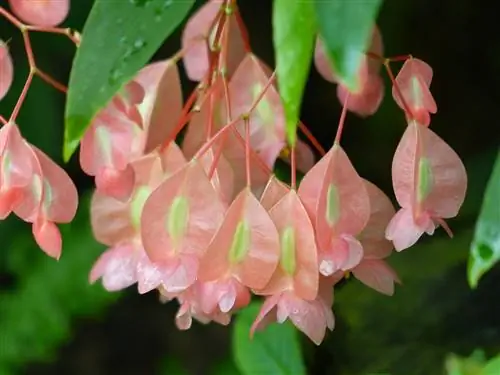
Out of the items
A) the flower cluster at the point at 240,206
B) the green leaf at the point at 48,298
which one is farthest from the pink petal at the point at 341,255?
the green leaf at the point at 48,298

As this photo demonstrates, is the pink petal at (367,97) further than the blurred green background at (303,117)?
No

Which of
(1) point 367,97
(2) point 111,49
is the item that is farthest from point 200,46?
(2) point 111,49

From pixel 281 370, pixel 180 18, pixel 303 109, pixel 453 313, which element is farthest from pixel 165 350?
pixel 180 18

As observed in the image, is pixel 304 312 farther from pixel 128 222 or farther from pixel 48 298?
pixel 48 298

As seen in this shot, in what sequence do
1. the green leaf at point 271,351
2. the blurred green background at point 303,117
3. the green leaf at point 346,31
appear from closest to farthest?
the green leaf at point 346,31 < the green leaf at point 271,351 < the blurred green background at point 303,117

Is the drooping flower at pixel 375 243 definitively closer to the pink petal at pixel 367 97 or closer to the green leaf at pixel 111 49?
the pink petal at pixel 367 97
